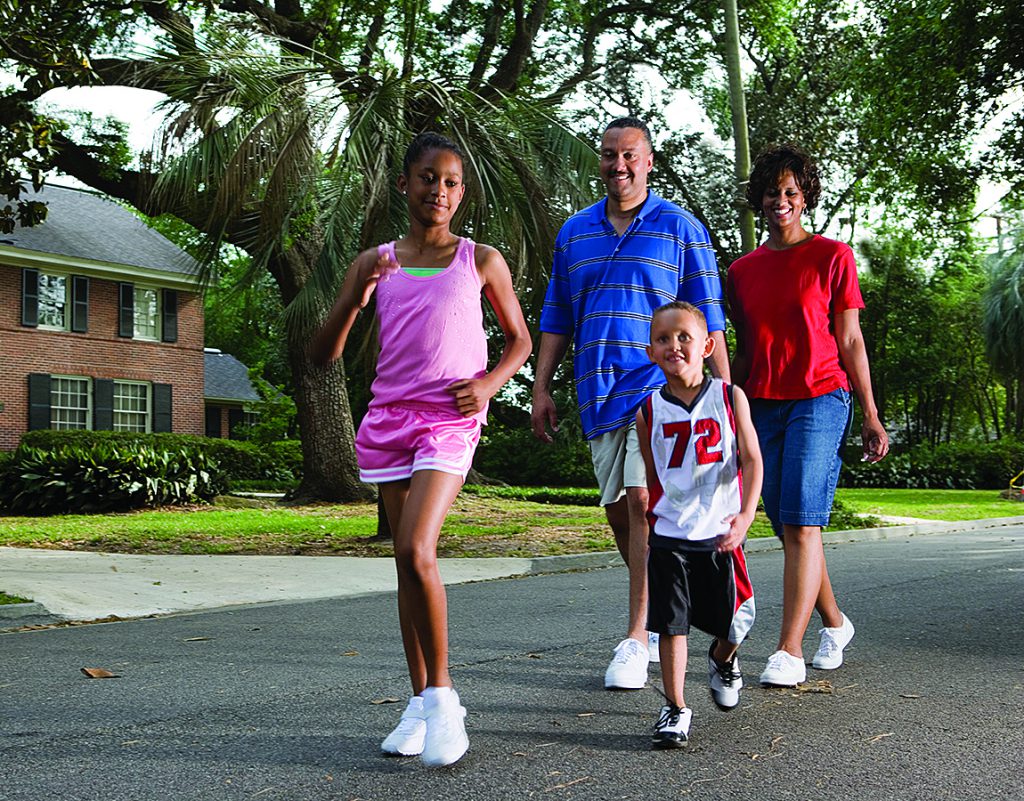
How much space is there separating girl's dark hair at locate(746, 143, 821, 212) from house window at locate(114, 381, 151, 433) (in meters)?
29.7

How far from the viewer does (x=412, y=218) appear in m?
4.05

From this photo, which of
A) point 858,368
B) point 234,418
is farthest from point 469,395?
point 234,418

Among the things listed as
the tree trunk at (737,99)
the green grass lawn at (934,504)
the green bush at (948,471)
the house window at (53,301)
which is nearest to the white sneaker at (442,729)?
the tree trunk at (737,99)

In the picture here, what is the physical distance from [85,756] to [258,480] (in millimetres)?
Answer: 26935

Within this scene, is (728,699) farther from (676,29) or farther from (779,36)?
(676,29)

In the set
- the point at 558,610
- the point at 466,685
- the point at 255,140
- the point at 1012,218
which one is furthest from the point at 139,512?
the point at 1012,218

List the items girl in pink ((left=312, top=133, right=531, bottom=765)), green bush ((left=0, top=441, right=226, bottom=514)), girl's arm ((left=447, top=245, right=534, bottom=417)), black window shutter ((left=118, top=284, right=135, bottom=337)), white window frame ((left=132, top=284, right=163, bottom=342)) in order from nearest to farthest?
girl in pink ((left=312, top=133, right=531, bottom=765)), girl's arm ((left=447, top=245, right=534, bottom=417)), green bush ((left=0, top=441, right=226, bottom=514)), black window shutter ((left=118, top=284, right=135, bottom=337)), white window frame ((left=132, top=284, right=163, bottom=342))

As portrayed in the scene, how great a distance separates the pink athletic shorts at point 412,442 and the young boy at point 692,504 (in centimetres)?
69

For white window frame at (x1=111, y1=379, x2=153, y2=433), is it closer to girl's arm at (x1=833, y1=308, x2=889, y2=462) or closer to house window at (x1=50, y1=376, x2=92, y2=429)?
house window at (x1=50, y1=376, x2=92, y2=429)

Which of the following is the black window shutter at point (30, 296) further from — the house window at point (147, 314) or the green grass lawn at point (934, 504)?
the green grass lawn at point (934, 504)

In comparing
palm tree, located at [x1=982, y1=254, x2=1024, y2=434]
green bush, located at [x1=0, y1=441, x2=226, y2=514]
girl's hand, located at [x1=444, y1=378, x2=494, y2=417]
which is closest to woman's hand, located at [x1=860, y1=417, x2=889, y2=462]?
girl's hand, located at [x1=444, y1=378, x2=494, y2=417]

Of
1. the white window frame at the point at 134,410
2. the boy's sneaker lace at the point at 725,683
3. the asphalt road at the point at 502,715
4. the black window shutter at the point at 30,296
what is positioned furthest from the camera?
the white window frame at the point at 134,410

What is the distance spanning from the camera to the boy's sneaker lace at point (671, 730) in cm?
383

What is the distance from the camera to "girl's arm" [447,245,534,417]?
383cm
